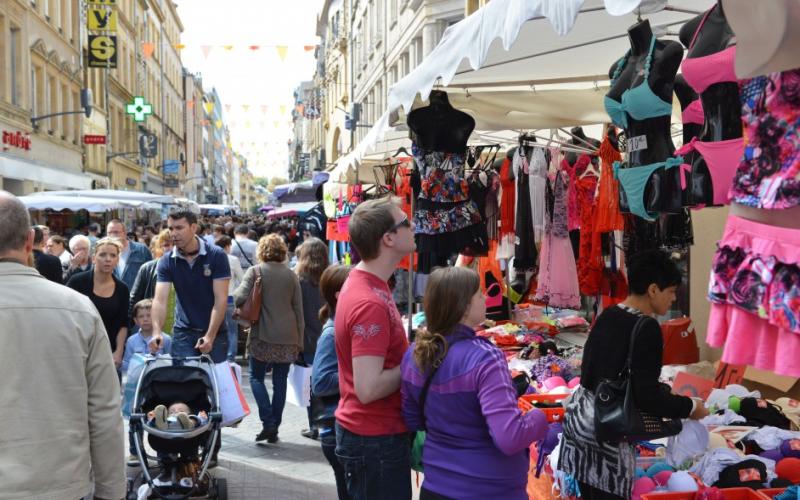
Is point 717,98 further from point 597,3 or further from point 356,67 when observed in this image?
point 356,67

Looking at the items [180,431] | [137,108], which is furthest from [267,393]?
[137,108]

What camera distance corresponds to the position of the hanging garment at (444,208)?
5.92 metres

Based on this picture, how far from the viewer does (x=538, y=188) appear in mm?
6469

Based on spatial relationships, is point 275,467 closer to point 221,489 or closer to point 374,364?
point 221,489

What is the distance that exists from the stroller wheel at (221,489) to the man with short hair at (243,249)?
697 centimetres

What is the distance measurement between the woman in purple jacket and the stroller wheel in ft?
9.88

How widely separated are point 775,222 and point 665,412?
4.40 feet

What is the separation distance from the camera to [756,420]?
16.0 feet

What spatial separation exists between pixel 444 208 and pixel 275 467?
271 cm

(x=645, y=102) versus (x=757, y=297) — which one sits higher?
(x=645, y=102)

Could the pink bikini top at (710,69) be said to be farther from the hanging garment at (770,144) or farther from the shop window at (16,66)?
the shop window at (16,66)

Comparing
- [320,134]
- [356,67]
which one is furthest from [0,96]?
[320,134]

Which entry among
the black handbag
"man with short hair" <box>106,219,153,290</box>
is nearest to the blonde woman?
"man with short hair" <box>106,219,153,290</box>

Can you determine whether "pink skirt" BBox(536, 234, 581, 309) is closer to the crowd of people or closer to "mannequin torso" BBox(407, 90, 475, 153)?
"mannequin torso" BBox(407, 90, 475, 153)
